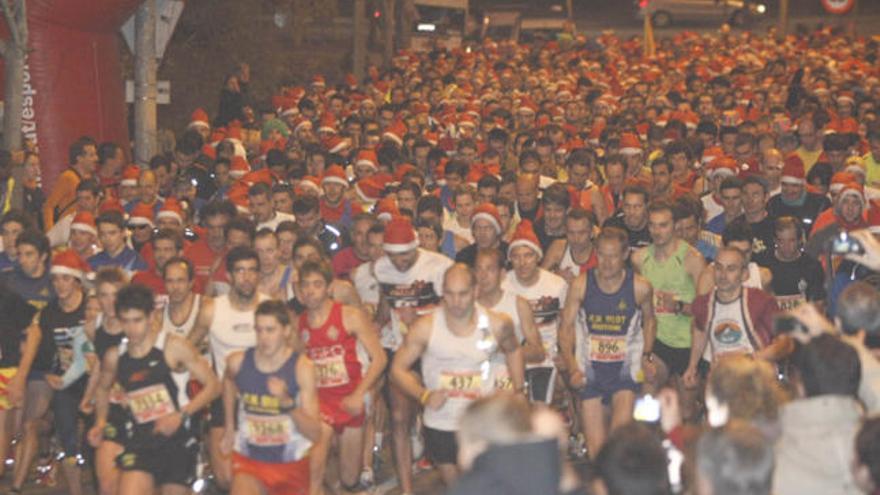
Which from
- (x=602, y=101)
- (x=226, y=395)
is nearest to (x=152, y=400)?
(x=226, y=395)

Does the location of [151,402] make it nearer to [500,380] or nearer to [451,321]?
[451,321]

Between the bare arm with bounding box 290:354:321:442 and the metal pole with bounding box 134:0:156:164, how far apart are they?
965 cm

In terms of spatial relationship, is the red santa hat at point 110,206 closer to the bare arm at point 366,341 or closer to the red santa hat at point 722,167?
the bare arm at point 366,341

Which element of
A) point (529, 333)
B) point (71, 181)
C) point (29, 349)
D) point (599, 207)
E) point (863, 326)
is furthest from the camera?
point (71, 181)

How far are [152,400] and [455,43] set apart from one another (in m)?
33.0

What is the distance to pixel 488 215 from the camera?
495 inches

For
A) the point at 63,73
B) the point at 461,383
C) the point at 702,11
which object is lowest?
the point at 461,383

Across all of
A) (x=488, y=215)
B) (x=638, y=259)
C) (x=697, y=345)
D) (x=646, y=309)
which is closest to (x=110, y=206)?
(x=488, y=215)

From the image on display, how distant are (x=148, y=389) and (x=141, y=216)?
445 cm

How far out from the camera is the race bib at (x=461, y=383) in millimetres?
9836

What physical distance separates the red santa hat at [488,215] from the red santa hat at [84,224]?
9.25 ft

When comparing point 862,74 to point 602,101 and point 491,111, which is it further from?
point 491,111

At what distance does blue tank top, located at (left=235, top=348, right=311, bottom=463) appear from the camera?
916 cm

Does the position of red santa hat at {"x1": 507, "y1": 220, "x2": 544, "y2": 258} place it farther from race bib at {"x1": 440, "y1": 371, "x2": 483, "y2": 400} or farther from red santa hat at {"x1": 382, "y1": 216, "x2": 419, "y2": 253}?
race bib at {"x1": 440, "y1": 371, "x2": 483, "y2": 400}
